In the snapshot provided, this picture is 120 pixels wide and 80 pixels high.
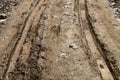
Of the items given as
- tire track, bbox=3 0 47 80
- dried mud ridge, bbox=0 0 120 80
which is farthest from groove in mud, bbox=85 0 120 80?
tire track, bbox=3 0 47 80

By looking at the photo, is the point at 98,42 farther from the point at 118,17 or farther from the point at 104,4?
the point at 104,4

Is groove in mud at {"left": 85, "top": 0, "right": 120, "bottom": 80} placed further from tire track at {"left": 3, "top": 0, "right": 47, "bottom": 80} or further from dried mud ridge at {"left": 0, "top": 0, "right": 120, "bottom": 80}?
tire track at {"left": 3, "top": 0, "right": 47, "bottom": 80}

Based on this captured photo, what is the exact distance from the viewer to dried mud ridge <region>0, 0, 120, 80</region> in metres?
6.53

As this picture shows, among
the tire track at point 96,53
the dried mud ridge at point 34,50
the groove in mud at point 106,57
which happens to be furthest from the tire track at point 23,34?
the groove in mud at point 106,57

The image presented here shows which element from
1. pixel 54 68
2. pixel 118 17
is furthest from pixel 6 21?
pixel 118 17

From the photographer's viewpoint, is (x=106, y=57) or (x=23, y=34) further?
(x=23, y=34)

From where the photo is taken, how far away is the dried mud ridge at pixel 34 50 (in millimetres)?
6531

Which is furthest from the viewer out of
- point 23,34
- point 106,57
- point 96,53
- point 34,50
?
point 23,34

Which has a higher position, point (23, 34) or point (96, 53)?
point (23, 34)

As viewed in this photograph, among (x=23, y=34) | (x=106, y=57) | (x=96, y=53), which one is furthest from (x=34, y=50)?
(x=106, y=57)

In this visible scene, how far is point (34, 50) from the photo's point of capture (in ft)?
24.2

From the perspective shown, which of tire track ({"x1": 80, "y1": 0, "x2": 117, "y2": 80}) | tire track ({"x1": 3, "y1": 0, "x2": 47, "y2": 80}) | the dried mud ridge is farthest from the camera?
tire track ({"x1": 3, "y1": 0, "x2": 47, "y2": 80})

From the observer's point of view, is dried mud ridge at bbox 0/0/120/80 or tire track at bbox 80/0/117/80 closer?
tire track at bbox 80/0/117/80

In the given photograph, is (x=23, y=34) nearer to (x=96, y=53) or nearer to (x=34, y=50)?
(x=34, y=50)
